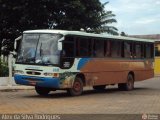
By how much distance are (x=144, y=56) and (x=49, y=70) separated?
9.84 meters

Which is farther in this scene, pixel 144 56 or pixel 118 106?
pixel 144 56

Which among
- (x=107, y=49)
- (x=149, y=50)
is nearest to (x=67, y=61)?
(x=107, y=49)

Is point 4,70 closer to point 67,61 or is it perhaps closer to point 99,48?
point 99,48

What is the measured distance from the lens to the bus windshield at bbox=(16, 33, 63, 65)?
71.4ft

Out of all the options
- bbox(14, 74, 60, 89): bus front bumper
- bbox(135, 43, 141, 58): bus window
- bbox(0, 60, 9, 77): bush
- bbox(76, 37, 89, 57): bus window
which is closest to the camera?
bbox(14, 74, 60, 89): bus front bumper

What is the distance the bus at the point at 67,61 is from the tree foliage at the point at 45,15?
27.5 feet

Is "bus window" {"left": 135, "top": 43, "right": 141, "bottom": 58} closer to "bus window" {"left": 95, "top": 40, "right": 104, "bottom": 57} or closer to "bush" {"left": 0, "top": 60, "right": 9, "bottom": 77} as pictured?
"bus window" {"left": 95, "top": 40, "right": 104, "bottom": 57}

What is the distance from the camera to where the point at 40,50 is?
21953 mm

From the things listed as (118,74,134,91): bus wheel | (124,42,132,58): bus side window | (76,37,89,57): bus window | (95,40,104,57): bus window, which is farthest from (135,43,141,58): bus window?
(76,37,89,57): bus window

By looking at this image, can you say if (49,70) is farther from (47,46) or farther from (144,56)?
(144,56)

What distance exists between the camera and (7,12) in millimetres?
35062

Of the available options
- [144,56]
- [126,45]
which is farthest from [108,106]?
[144,56]

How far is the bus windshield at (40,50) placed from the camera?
857 inches

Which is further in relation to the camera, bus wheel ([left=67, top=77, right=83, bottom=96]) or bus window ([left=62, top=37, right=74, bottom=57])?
bus wheel ([left=67, top=77, right=83, bottom=96])
